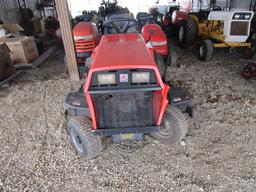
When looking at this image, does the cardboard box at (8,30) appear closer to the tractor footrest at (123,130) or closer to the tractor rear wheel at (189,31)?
the tractor rear wheel at (189,31)

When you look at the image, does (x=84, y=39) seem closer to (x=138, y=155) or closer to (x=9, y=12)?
(x=138, y=155)

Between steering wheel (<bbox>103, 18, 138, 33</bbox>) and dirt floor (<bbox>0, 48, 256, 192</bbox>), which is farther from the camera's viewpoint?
steering wheel (<bbox>103, 18, 138, 33</bbox>)

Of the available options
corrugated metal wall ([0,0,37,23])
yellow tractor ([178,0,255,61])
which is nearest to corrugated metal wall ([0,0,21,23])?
corrugated metal wall ([0,0,37,23])

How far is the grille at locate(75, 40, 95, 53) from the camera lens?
4232 mm

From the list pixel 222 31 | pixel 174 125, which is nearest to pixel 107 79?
pixel 174 125

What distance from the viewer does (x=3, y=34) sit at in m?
5.60

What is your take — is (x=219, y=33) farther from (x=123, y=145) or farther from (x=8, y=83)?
(x=8, y=83)

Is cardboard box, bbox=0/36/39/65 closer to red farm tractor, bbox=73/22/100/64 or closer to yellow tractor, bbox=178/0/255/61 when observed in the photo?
red farm tractor, bbox=73/22/100/64

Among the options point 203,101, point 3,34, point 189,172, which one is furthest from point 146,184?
point 3,34

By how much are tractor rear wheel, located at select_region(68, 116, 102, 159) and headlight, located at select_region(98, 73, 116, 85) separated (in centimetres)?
50

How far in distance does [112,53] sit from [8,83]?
2.95 metres

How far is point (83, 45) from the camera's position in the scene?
4.25 m

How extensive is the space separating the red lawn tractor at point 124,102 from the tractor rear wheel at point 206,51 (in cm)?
275

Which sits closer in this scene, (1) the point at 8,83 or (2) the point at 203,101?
(2) the point at 203,101
